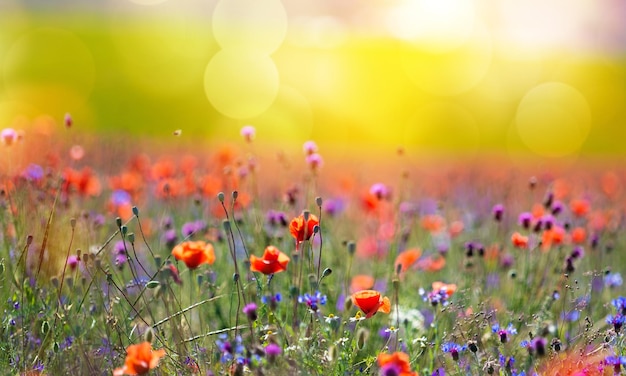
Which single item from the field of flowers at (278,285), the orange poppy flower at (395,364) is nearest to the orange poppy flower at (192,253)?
the field of flowers at (278,285)

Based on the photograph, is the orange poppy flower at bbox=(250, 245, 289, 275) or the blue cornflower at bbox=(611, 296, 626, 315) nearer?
the orange poppy flower at bbox=(250, 245, 289, 275)

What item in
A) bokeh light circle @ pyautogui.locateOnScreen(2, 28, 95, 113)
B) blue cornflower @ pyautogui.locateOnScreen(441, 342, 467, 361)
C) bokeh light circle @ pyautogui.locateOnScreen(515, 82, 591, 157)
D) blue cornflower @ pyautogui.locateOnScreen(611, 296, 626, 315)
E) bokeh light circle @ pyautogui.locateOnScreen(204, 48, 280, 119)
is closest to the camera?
blue cornflower @ pyautogui.locateOnScreen(441, 342, 467, 361)

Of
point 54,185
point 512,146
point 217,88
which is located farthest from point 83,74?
point 54,185

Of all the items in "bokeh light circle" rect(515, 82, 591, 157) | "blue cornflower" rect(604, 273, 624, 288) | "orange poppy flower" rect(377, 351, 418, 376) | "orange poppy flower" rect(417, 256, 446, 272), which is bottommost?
"bokeh light circle" rect(515, 82, 591, 157)

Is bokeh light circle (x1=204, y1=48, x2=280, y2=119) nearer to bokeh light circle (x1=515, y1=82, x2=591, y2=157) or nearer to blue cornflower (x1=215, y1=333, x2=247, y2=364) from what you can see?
bokeh light circle (x1=515, y1=82, x2=591, y2=157)

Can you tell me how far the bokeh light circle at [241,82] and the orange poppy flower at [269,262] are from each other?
1342 centimetres

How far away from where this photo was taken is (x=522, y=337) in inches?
97.7

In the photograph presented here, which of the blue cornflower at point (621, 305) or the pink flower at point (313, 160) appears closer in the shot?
the blue cornflower at point (621, 305)

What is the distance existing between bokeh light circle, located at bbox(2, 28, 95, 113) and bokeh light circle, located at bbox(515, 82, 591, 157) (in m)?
9.88

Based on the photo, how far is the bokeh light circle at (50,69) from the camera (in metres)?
15.0

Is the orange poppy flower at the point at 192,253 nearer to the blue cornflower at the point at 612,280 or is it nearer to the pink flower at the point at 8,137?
the pink flower at the point at 8,137

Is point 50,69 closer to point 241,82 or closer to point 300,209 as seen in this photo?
point 241,82

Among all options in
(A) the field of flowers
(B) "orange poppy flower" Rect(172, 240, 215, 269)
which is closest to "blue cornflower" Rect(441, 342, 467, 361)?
(A) the field of flowers

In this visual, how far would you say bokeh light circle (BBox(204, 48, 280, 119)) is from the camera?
15469 millimetres
